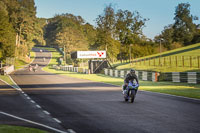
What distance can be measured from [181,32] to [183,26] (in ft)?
19.8

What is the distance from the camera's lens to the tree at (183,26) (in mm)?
119312

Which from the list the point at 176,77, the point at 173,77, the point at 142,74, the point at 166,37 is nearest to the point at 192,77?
the point at 176,77

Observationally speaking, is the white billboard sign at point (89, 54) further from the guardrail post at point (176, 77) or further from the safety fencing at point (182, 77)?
the guardrail post at point (176, 77)

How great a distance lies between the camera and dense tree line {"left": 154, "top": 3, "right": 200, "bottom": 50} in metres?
117

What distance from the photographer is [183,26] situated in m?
131

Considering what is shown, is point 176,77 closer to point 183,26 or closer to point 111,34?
point 111,34

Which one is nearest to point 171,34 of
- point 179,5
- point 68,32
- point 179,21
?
point 179,21

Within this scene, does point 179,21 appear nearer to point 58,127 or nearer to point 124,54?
point 124,54

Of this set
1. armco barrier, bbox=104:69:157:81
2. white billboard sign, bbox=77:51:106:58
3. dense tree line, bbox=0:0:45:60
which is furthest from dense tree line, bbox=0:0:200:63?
armco barrier, bbox=104:69:157:81

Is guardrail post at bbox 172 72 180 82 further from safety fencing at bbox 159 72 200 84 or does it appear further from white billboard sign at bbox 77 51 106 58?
white billboard sign at bbox 77 51 106 58

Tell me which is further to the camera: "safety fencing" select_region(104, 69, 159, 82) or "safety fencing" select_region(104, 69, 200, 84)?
"safety fencing" select_region(104, 69, 159, 82)

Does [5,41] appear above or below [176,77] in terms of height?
above

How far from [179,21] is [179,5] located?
10536 mm

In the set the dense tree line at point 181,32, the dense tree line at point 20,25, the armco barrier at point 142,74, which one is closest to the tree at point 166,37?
→ the dense tree line at point 181,32
